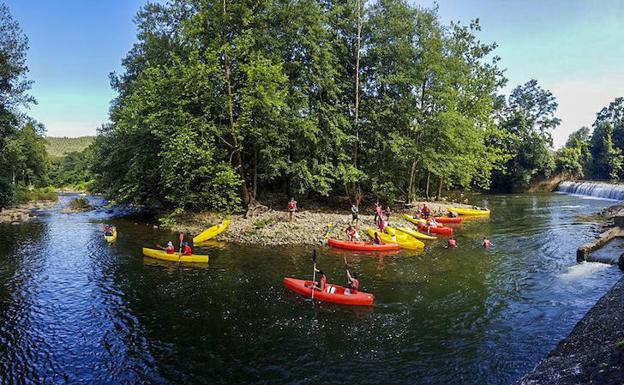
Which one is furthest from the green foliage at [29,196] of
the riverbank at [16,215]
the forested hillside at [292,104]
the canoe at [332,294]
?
the canoe at [332,294]

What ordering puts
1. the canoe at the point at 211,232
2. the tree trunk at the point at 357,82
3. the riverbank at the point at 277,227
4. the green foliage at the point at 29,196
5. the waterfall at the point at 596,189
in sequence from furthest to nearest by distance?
the green foliage at the point at 29,196
the waterfall at the point at 596,189
the tree trunk at the point at 357,82
the canoe at the point at 211,232
the riverbank at the point at 277,227

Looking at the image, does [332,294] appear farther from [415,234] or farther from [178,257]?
[415,234]

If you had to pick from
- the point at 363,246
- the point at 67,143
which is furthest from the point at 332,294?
the point at 67,143

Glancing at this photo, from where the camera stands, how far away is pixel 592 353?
29.2ft

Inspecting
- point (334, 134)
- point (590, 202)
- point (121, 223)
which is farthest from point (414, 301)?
point (590, 202)

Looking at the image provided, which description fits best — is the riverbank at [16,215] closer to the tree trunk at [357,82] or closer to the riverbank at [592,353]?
the tree trunk at [357,82]

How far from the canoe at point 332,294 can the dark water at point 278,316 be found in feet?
1.13

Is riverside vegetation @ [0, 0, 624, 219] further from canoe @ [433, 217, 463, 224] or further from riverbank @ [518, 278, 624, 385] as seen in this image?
riverbank @ [518, 278, 624, 385]

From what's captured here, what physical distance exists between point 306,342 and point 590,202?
147 feet

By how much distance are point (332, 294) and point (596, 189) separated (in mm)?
49765

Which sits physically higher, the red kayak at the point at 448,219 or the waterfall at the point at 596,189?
the waterfall at the point at 596,189

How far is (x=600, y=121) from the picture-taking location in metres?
74.2

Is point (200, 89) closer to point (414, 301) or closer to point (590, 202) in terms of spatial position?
point (414, 301)

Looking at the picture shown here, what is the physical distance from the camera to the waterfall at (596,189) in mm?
46659
